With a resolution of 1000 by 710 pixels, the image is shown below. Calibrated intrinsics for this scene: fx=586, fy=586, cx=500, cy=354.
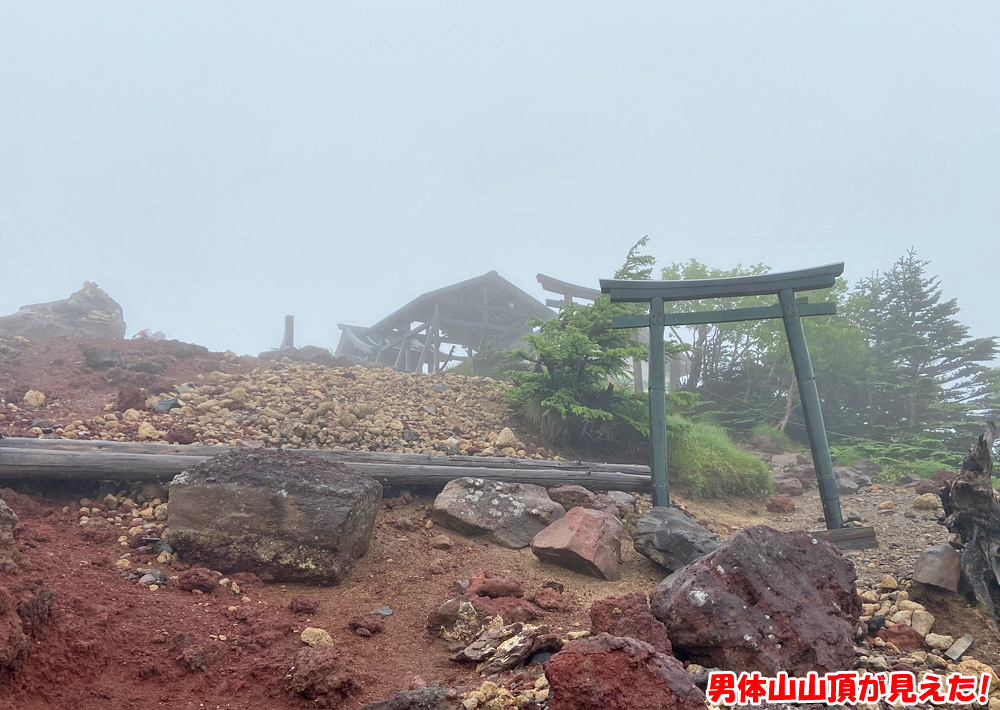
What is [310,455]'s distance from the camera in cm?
636

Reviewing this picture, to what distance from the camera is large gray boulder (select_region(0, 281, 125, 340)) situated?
58.5ft

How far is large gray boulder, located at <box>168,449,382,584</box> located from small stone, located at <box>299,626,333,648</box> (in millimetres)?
935

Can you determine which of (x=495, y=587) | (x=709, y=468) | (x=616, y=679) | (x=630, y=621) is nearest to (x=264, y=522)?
(x=495, y=587)

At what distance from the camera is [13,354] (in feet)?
33.0

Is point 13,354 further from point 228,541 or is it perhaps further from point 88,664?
point 88,664

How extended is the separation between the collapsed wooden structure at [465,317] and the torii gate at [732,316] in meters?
13.5

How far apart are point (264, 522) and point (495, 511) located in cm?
250

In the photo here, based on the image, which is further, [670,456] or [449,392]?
[449,392]

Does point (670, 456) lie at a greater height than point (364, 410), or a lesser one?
lesser

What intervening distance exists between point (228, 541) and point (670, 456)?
7.26m

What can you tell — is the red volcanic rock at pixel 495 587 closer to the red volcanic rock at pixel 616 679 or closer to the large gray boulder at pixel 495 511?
the large gray boulder at pixel 495 511

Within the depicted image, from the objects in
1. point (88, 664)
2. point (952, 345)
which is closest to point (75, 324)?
point (88, 664)

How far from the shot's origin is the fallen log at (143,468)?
5145 mm

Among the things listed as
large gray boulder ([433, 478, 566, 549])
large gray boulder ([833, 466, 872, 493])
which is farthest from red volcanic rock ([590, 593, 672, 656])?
large gray boulder ([833, 466, 872, 493])
